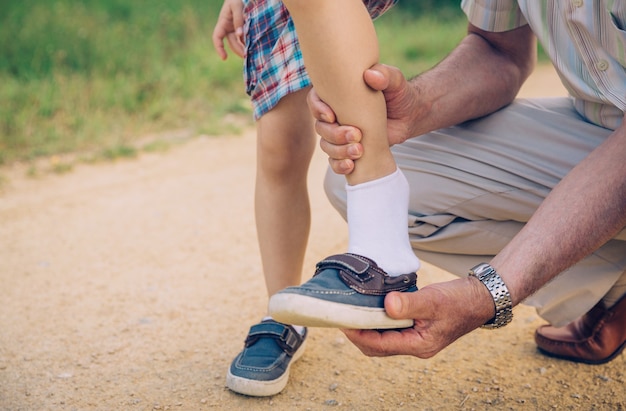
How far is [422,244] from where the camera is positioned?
203 cm

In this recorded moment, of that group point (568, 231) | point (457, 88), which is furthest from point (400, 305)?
point (457, 88)

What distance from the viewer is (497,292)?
151cm

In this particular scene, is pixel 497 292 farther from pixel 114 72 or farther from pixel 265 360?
pixel 114 72

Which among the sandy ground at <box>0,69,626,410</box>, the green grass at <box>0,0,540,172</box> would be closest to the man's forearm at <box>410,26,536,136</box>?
the sandy ground at <box>0,69,626,410</box>

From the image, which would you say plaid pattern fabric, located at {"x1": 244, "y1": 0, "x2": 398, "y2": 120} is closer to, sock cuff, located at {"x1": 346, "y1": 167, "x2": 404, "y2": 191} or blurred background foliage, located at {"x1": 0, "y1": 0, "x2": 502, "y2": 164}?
sock cuff, located at {"x1": 346, "y1": 167, "x2": 404, "y2": 191}

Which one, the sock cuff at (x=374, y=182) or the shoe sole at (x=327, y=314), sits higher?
the sock cuff at (x=374, y=182)

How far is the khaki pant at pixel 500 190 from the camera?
1942 millimetres

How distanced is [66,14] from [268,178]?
15.6 ft

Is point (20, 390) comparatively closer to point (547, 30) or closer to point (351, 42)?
point (351, 42)

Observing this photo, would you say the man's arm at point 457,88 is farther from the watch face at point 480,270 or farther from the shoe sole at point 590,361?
the shoe sole at point 590,361

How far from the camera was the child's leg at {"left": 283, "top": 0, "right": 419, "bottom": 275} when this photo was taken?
1534 millimetres

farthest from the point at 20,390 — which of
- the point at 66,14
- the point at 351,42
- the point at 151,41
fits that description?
the point at 66,14

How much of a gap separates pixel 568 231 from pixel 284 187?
836 mm

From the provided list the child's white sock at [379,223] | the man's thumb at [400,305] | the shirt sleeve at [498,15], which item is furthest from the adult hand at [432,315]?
the shirt sleeve at [498,15]
